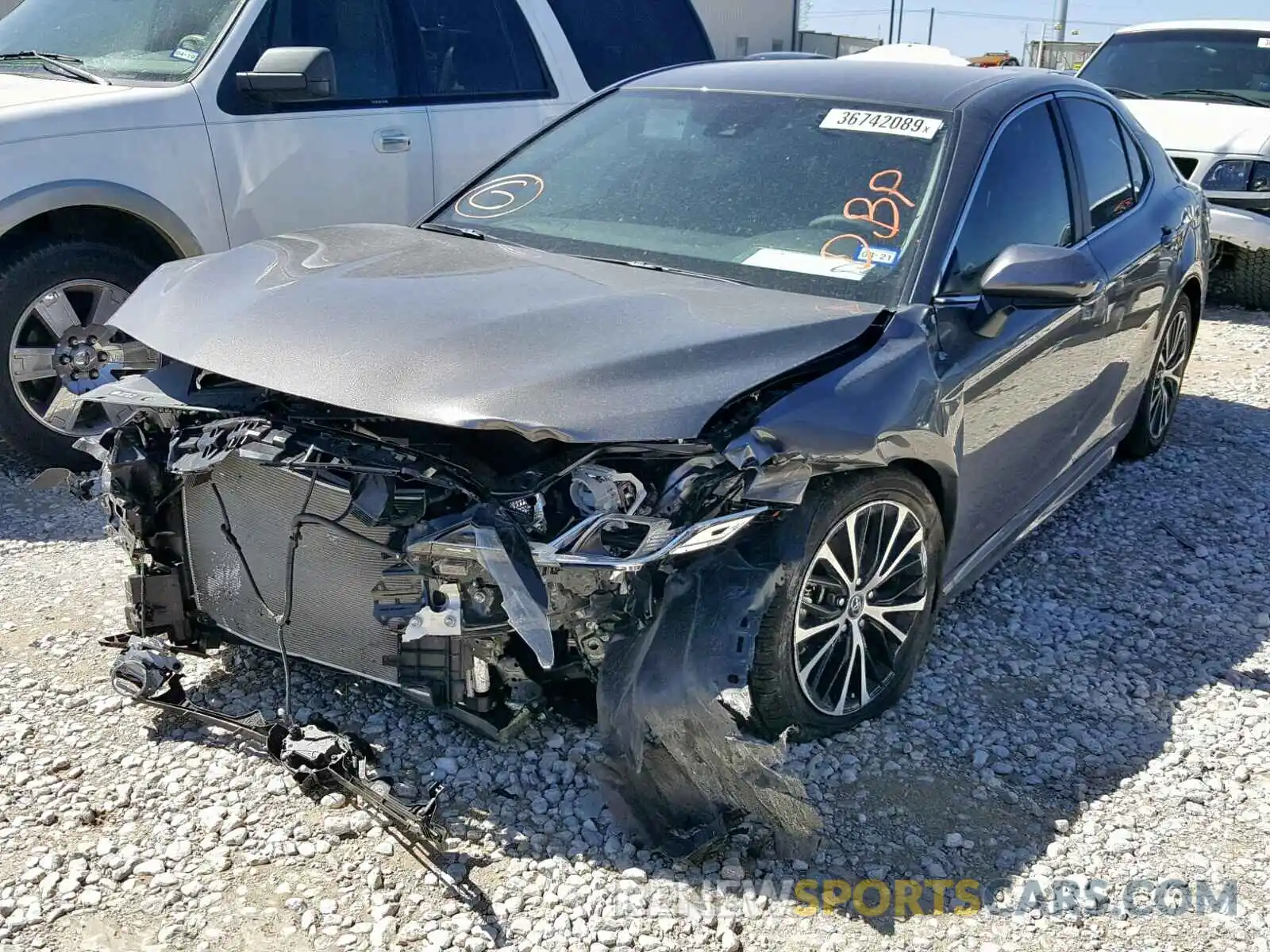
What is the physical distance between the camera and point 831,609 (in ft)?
10.7

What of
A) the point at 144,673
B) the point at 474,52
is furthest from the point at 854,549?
the point at 474,52

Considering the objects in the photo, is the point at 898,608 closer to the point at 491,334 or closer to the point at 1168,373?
the point at 491,334

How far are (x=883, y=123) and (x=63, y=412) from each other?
3.57m

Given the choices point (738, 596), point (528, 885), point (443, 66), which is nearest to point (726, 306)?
point (738, 596)

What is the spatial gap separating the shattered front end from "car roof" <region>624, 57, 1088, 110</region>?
5.55 feet

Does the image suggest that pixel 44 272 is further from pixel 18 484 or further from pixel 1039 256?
pixel 1039 256

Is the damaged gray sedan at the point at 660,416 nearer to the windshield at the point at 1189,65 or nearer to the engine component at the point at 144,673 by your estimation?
the engine component at the point at 144,673

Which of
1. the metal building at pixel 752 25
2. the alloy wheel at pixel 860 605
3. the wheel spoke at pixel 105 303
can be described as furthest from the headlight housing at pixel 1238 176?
the wheel spoke at pixel 105 303

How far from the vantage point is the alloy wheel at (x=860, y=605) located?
3201 millimetres

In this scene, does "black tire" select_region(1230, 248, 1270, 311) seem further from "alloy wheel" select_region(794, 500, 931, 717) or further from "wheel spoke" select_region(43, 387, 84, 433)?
"wheel spoke" select_region(43, 387, 84, 433)

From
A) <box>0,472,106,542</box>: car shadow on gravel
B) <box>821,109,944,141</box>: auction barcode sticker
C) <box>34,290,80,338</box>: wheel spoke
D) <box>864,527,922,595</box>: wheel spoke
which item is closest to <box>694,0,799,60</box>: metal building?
<box>34,290,80,338</box>: wheel spoke

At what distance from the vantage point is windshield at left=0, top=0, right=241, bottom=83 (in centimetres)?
539

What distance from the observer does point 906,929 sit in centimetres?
277

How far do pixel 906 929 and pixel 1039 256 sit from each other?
1.89 metres
